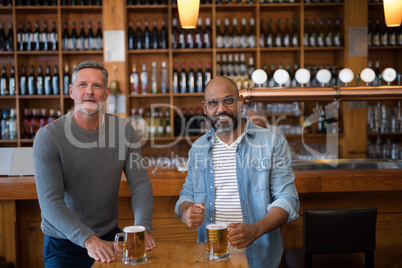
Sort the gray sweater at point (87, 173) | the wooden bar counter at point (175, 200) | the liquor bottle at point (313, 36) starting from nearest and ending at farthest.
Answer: the gray sweater at point (87, 173) → the wooden bar counter at point (175, 200) → the liquor bottle at point (313, 36)

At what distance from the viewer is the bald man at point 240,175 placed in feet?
5.99

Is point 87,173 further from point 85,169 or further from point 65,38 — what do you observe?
point 65,38

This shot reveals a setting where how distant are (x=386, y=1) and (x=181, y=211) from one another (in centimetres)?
177

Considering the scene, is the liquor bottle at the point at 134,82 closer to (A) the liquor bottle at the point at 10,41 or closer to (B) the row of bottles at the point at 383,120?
(A) the liquor bottle at the point at 10,41

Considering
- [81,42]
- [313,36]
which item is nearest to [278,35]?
[313,36]

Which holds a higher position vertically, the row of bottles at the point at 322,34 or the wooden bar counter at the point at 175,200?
the row of bottles at the point at 322,34

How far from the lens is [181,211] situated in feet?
5.85

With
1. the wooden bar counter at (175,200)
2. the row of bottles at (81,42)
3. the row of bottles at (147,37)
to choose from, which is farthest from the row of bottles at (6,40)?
the wooden bar counter at (175,200)

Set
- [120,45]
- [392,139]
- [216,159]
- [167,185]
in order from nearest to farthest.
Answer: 1. [216,159]
2. [167,185]
3. [120,45]
4. [392,139]

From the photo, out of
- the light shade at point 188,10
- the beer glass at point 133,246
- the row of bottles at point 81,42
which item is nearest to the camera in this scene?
the beer glass at point 133,246

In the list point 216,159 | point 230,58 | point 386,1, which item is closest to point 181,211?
point 216,159

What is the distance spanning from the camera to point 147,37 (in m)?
4.60

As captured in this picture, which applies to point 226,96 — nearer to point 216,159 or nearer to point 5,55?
point 216,159

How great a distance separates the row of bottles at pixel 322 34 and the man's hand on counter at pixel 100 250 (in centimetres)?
367
